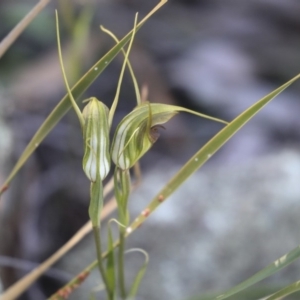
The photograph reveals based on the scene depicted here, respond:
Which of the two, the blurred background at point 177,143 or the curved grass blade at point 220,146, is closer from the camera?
the curved grass blade at point 220,146

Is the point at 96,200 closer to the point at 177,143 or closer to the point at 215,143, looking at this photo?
the point at 215,143

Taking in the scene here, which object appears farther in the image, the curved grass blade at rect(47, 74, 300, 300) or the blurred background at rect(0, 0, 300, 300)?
the blurred background at rect(0, 0, 300, 300)

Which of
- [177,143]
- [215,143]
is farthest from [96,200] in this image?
[177,143]

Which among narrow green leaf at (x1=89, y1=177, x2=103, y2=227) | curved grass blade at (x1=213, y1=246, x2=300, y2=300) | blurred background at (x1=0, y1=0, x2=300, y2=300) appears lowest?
curved grass blade at (x1=213, y1=246, x2=300, y2=300)

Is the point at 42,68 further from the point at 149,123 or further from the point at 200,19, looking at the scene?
the point at 149,123

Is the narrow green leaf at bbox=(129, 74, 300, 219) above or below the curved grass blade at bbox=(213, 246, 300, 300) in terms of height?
above

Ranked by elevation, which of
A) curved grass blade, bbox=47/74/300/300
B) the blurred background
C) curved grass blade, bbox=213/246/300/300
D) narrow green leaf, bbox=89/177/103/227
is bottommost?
curved grass blade, bbox=213/246/300/300

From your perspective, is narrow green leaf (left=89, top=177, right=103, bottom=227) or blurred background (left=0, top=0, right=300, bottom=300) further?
blurred background (left=0, top=0, right=300, bottom=300)

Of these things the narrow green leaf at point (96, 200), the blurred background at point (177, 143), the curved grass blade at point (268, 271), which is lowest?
the curved grass blade at point (268, 271)

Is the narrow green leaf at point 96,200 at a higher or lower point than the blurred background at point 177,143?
lower
